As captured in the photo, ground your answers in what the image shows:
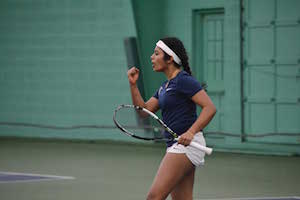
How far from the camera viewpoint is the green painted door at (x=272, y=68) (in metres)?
16.6

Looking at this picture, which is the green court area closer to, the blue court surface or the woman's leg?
the blue court surface

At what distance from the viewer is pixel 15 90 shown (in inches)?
799

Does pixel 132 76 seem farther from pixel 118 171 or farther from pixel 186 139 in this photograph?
pixel 118 171

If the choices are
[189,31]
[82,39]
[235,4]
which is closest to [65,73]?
[82,39]

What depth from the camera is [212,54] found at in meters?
18.0

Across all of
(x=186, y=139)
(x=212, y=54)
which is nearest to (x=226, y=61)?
(x=212, y=54)

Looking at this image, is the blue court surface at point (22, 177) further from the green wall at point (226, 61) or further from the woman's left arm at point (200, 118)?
the woman's left arm at point (200, 118)

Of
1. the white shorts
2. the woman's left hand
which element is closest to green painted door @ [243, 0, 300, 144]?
the white shorts

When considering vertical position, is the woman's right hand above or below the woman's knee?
above

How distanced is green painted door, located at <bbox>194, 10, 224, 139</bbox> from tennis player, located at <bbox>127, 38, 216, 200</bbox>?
1055 centimetres

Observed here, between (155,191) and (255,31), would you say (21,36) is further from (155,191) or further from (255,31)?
(155,191)

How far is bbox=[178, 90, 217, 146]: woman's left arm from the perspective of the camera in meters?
6.77

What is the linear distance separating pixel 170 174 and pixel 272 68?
33.4 ft

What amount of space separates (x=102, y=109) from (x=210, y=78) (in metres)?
2.42
